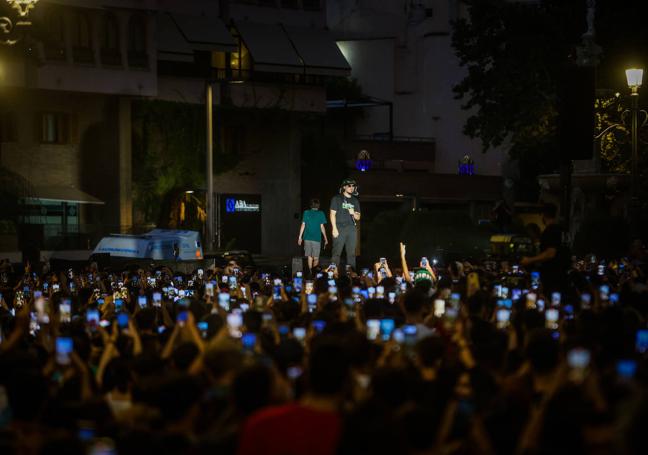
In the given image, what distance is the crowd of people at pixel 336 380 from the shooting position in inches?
235

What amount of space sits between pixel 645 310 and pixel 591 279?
3.15m

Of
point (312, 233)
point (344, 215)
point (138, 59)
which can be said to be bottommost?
point (312, 233)

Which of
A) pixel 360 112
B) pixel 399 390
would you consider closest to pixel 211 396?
pixel 399 390

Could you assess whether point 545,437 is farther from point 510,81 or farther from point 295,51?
point 295,51

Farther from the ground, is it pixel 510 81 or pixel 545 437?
pixel 510 81

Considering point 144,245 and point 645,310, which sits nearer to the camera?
point 645,310

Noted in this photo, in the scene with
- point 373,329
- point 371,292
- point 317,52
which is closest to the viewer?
point 373,329

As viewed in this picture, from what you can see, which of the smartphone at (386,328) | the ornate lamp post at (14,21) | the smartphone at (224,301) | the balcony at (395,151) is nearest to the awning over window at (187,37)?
the balcony at (395,151)

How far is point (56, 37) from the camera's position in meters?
38.3

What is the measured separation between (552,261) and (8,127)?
30040 millimetres

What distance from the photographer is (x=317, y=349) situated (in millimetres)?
6660

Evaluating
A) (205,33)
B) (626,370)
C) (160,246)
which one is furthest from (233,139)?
(626,370)

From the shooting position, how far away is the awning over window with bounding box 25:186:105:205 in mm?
39875

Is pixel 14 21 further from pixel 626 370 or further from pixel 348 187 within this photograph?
pixel 626 370
